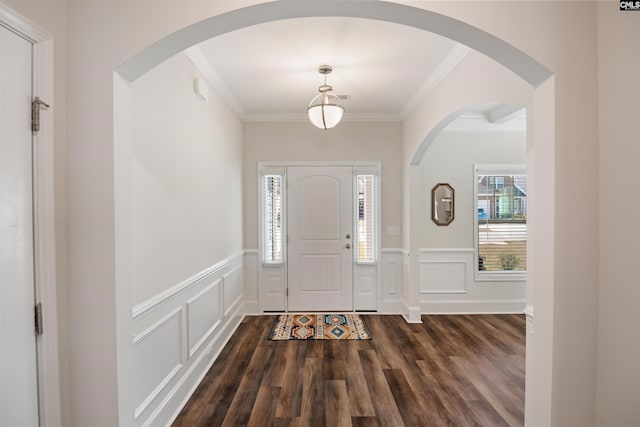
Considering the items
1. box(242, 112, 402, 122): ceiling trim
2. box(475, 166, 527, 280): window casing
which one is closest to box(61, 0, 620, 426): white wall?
box(242, 112, 402, 122): ceiling trim

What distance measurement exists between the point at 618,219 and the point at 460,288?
3.44 metres

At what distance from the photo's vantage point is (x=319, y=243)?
4344mm

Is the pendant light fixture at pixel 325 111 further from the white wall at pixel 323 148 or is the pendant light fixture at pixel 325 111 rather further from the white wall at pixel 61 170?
the white wall at pixel 61 170

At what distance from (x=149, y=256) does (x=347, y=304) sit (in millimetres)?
3061

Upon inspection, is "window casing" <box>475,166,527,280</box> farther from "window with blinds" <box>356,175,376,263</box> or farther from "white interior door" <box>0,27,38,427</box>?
"white interior door" <box>0,27,38,427</box>

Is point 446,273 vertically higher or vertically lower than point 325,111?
lower

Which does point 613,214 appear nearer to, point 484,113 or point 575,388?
point 575,388

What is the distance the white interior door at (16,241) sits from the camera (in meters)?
1.02

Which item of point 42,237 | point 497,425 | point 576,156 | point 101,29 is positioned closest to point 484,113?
point 576,156

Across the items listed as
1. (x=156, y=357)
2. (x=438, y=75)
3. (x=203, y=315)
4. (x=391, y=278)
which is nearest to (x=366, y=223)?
(x=391, y=278)

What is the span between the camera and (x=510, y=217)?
4.45 metres

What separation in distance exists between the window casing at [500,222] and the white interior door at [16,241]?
464cm

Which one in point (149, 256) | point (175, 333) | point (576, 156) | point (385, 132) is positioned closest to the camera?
point (576, 156)

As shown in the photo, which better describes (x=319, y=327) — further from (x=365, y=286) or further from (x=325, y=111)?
(x=325, y=111)
